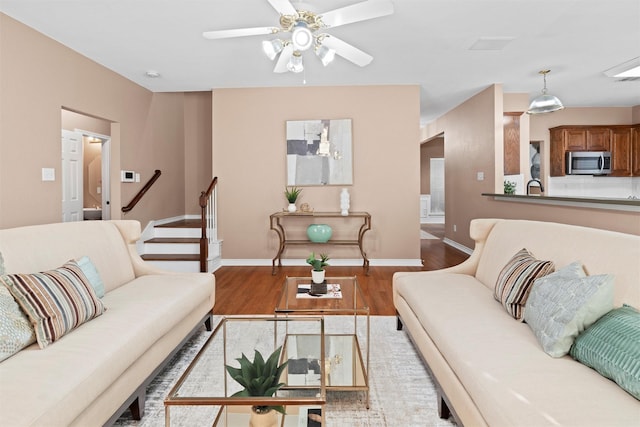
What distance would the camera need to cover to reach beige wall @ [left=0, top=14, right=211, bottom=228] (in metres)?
3.31

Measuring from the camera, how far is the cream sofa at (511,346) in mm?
1163

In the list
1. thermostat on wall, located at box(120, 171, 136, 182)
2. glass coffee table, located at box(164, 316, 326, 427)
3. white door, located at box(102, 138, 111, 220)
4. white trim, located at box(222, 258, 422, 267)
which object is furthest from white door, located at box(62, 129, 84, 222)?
glass coffee table, located at box(164, 316, 326, 427)

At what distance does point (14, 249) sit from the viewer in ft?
6.69

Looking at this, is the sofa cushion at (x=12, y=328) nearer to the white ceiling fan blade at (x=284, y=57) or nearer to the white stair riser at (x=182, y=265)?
the white ceiling fan blade at (x=284, y=57)

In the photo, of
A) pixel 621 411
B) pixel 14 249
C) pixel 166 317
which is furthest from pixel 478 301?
pixel 14 249

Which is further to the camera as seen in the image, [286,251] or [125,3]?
[286,251]

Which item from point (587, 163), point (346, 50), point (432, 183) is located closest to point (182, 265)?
point (346, 50)

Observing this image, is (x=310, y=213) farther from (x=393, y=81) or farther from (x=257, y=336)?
(x=257, y=336)

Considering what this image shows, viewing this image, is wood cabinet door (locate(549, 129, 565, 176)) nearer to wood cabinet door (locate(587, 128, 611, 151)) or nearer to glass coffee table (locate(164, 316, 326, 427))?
wood cabinet door (locate(587, 128, 611, 151))

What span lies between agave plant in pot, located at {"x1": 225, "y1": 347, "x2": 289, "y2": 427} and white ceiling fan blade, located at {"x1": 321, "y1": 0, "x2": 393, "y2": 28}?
6.80ft

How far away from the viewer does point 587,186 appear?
7.41 metres

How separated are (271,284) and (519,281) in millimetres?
3117

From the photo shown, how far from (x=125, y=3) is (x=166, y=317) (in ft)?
8.96

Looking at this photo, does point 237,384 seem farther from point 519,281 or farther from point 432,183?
point 432,183
